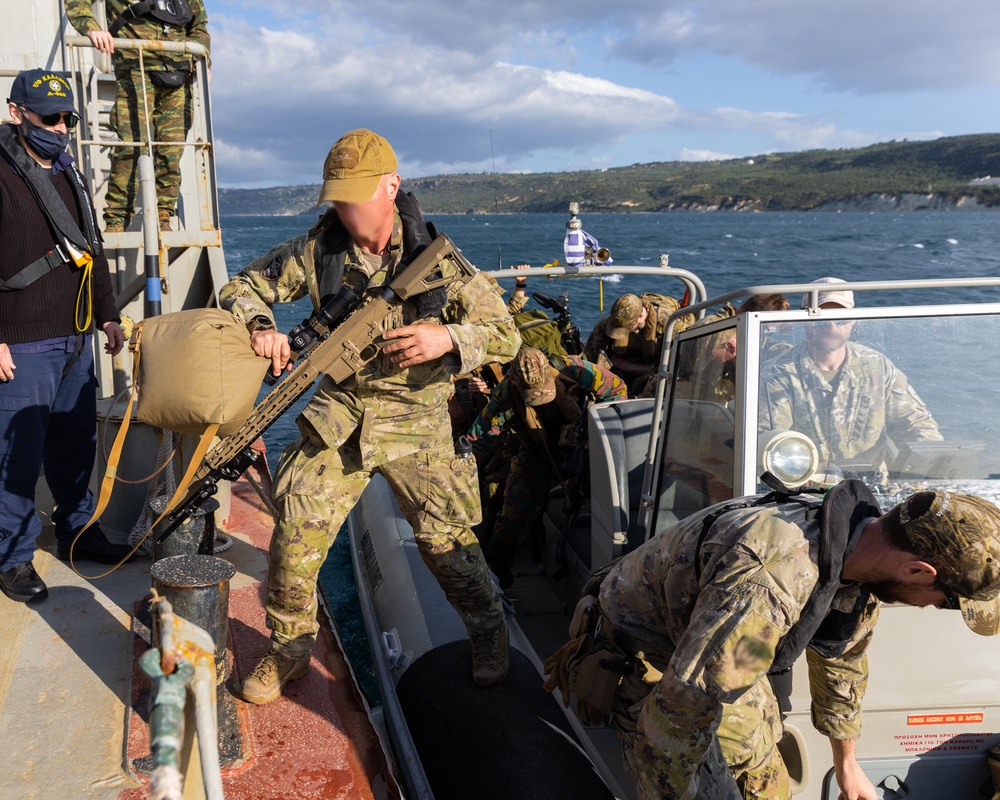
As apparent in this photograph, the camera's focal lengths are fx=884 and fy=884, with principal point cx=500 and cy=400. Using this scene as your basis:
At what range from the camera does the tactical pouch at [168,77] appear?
19.0 ft

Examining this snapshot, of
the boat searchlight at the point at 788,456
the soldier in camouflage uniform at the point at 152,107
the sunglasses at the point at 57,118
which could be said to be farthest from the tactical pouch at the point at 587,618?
the soldier in camouflage uniform at the point at 152,107

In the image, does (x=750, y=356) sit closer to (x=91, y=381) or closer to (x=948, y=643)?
(x=948, y=643)

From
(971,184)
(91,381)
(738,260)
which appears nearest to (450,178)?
(738,260)

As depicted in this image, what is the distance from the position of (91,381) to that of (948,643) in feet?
11.3

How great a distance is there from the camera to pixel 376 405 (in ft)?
9.82

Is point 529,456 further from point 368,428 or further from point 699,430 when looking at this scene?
point 368,428

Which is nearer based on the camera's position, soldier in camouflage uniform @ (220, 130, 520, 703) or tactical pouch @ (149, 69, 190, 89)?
soldier in camouflage uniform @ (220, 130, 520, 703)

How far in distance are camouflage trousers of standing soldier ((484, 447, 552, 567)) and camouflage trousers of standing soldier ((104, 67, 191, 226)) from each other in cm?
296

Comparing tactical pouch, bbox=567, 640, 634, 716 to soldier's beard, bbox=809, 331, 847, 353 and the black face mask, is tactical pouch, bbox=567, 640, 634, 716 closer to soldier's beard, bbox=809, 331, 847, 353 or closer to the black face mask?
soldier's beard, bbox=809, 331, 847, 353

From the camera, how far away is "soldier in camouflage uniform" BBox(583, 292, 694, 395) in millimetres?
6656

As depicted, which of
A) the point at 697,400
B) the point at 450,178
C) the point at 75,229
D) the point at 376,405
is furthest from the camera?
the point at 450,178

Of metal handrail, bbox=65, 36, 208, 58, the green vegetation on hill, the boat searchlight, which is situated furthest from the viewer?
the green vegetation on hill

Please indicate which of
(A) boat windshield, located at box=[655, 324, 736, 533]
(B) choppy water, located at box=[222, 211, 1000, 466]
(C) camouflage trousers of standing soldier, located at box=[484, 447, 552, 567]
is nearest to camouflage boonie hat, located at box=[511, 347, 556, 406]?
(C) camouflage trousers of standing soldier, located at box=[484, 447, 552, 567]

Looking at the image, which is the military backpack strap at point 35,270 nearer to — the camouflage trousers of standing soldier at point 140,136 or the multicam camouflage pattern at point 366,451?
the multicam camouflage pattern at point 366,451
